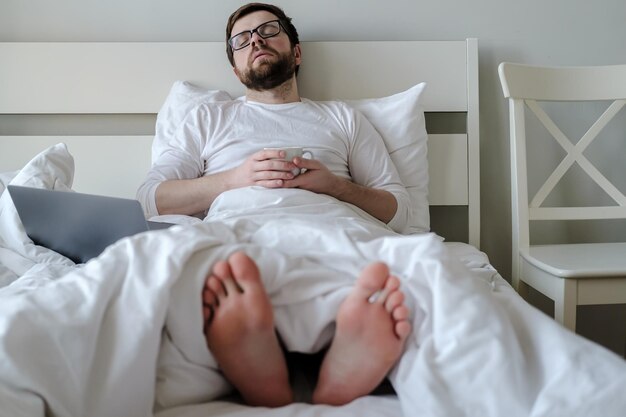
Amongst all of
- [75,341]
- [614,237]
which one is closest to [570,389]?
[75,341]

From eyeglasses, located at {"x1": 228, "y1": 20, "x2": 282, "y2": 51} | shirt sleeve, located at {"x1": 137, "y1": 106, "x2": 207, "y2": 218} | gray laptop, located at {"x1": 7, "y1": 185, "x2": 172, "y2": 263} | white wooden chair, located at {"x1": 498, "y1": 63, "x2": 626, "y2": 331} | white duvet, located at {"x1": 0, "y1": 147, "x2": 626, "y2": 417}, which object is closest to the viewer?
white duvet, located at {"x1": 0, "y1": 147, "x2": 626, "y2": 417}

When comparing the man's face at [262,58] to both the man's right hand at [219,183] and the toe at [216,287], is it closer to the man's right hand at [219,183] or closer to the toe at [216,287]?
the man's right hand at [219,183]

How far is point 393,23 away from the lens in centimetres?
177

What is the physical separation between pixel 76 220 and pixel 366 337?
616 millimetres

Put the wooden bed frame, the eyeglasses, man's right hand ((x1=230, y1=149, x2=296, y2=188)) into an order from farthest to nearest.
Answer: the wooden bed frame < the eyeglasses < man's right hand ((x1=230, y1=149, x2=296, y2=188))

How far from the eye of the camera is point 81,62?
1.70 meters

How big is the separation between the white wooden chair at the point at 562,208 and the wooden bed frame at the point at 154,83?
16cm

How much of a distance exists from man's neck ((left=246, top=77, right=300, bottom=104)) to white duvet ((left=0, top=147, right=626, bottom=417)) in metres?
0.82

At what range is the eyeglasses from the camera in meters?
1.52

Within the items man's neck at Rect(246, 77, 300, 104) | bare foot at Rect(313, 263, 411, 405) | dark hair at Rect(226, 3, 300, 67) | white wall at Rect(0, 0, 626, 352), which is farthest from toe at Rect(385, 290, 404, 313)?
white wall at Rect(0, 0, 626, 352)

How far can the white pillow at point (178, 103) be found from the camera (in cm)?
154

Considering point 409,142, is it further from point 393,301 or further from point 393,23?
point 393,301

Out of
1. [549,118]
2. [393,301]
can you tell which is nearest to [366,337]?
[393,301]

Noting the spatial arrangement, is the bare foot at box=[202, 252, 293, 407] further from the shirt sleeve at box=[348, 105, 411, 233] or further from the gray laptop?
the shirt sleeve at box=[348, 105, 411, 233]
